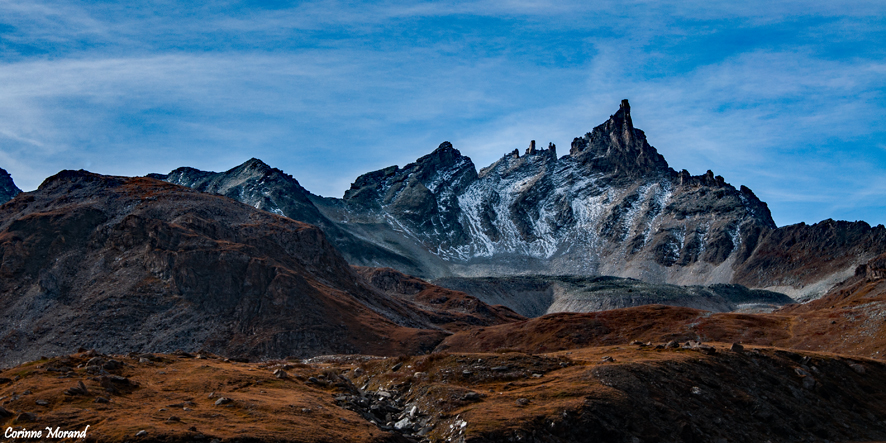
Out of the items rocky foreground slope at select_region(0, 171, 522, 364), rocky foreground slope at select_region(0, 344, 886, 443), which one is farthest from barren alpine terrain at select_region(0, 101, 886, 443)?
rocky foreground slope at select_region(0, 171, 522, 364)

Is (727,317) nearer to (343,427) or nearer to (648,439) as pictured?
(648,439)

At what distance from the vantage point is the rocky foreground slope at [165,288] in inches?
4791

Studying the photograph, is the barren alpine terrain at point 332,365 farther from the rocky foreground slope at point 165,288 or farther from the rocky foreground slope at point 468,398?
the rocky foreground slope at point 165,288

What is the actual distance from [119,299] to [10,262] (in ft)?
90.3

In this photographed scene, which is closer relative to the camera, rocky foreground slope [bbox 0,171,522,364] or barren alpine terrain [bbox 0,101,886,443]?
barren alpine terrain [bbox 0,101,886,443]

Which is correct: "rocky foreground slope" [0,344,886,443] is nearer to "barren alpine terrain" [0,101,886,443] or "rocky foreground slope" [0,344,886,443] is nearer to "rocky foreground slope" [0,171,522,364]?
"barren alpine terrain" [0,101,886,443]

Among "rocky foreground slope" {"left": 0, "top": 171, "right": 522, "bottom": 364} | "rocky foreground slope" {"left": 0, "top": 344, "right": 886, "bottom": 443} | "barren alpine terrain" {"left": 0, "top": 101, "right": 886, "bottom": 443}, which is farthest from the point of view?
"rocky foreground slope" {"left": 0, "top": 171, "right": 522, "bottom": 364}

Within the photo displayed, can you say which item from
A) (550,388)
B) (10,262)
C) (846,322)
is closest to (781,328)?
(846,322)

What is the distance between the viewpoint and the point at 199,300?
133m

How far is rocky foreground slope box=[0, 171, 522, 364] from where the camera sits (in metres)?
122

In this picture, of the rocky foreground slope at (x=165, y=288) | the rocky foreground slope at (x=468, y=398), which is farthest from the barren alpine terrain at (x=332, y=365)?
the rocky foreground slope at (x=165, y=288)

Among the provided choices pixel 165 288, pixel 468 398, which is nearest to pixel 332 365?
pixel 468 398

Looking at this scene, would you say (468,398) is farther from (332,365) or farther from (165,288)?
(165,288)

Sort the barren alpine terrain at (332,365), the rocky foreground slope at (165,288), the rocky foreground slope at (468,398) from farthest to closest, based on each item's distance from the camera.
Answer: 1. the rocky foreground slope at (165,288)
2. the barren alpine terrain at (332,365)
3. the rocky foreground slope at (468,398)
